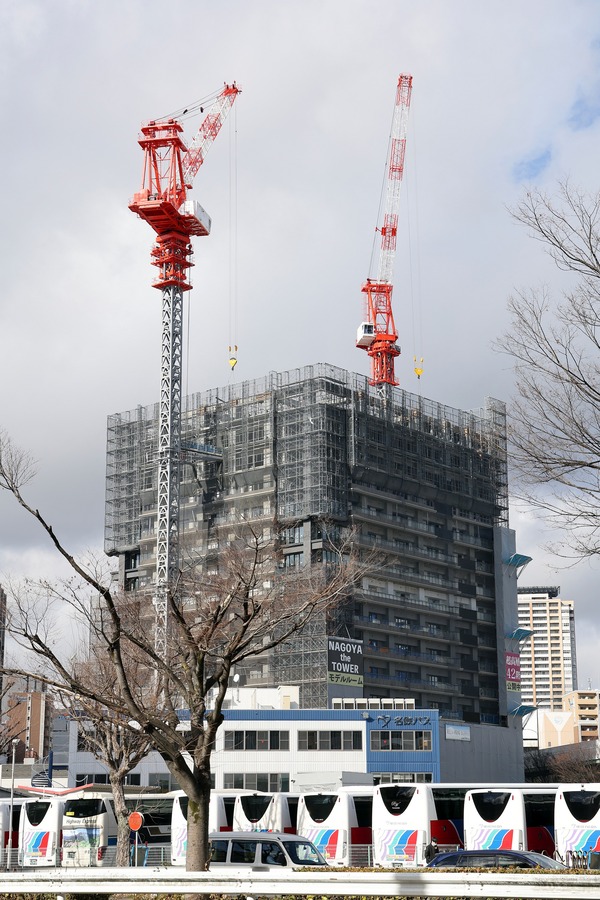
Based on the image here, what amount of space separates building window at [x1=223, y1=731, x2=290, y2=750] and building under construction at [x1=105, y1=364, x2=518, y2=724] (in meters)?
24.7

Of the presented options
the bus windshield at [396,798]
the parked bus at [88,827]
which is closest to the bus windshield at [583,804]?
the bus windshield at [396,798]

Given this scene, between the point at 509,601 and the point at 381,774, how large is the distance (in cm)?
5737

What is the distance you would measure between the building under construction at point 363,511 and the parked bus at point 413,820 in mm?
69409

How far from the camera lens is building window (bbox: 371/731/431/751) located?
87562 millimetres

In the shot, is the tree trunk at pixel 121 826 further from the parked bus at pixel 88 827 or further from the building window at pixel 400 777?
the building window at pixel 400 777

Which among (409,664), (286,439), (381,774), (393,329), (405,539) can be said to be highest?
(393,329)

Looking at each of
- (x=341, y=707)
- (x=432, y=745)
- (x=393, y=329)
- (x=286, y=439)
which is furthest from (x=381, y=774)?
(x=393, y=329)

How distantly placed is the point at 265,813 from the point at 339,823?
12.6 ft

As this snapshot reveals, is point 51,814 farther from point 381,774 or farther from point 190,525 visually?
point 190,525

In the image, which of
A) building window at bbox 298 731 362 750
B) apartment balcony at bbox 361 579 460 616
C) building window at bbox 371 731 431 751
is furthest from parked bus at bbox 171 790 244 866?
apartment balcony at bbox 361 579 460 616

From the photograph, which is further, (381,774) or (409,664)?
(409,664)

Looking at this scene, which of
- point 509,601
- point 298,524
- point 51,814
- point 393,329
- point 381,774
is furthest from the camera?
point 393,329

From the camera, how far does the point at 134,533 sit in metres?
136

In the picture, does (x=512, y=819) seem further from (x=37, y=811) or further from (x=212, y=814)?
(x=37, y=811)
